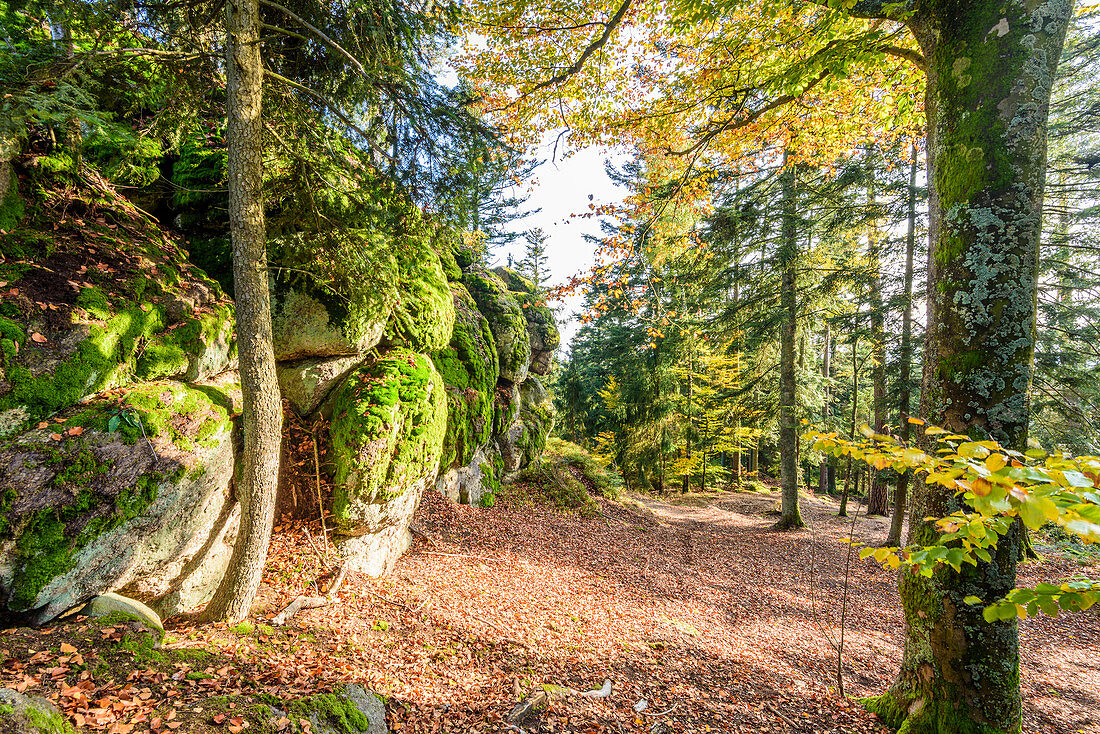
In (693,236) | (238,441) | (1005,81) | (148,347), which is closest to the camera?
(1005,81)

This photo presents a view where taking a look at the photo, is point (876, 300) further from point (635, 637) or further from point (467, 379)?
point (467, 379)

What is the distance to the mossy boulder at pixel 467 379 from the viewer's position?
8.68 metres

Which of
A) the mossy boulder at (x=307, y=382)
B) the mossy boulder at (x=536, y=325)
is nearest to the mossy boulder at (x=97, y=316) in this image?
the mossy boulder at (x=307, y=382)

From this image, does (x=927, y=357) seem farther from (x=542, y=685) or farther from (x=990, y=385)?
(x=542, y=685)

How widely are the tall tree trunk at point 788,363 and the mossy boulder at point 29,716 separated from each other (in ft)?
40.7

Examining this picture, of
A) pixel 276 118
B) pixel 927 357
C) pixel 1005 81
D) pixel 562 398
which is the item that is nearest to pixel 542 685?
pixel 927 357

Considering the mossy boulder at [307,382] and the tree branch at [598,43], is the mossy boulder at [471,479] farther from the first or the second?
the tree branch at [598,43]

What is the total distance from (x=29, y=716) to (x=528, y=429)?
10262 millimetres

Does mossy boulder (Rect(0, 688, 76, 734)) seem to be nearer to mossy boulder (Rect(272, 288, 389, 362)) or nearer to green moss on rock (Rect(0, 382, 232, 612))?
green moss on rock (Rect(0, 382, 232, 612))

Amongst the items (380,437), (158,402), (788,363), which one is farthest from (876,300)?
(158,402)

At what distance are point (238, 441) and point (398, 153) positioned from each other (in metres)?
3.89

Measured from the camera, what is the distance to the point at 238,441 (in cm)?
475

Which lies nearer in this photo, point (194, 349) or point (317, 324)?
point (194, 349)

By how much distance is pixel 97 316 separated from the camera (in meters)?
4.07
